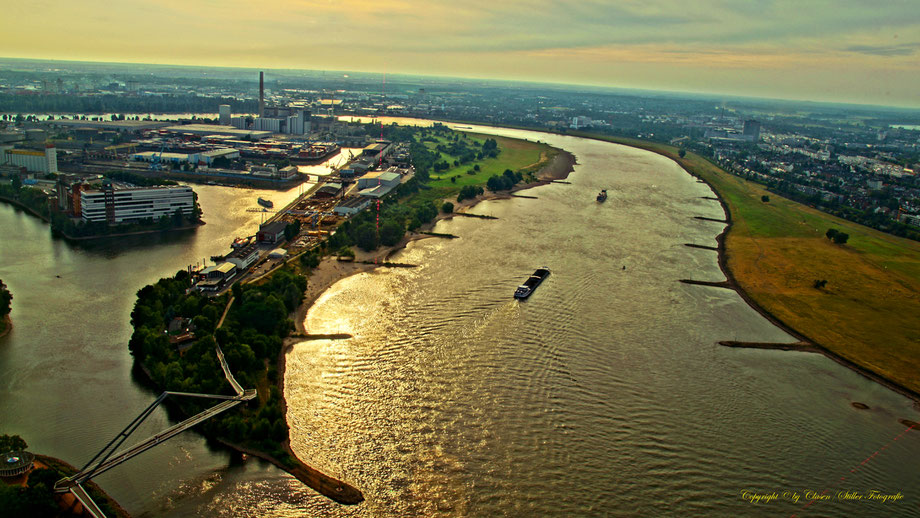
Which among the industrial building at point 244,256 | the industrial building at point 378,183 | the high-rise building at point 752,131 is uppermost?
the high-rise building at point 752,131

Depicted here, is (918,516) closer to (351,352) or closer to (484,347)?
(484,347)

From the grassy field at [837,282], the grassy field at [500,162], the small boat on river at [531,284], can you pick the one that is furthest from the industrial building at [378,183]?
the grassy field at [837,282]

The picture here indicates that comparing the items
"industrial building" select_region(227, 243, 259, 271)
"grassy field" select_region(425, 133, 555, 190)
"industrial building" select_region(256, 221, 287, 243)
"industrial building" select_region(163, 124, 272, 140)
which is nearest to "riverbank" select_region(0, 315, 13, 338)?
"industrial building" select_region(227, 243, 259, 271)

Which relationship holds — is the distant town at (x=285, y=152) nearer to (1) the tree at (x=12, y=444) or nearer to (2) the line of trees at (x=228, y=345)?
(2) the line of trees at (x=228, y=345)

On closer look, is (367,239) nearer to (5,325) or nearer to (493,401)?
(5,325)

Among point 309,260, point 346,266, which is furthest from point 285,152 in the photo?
point 309,260
